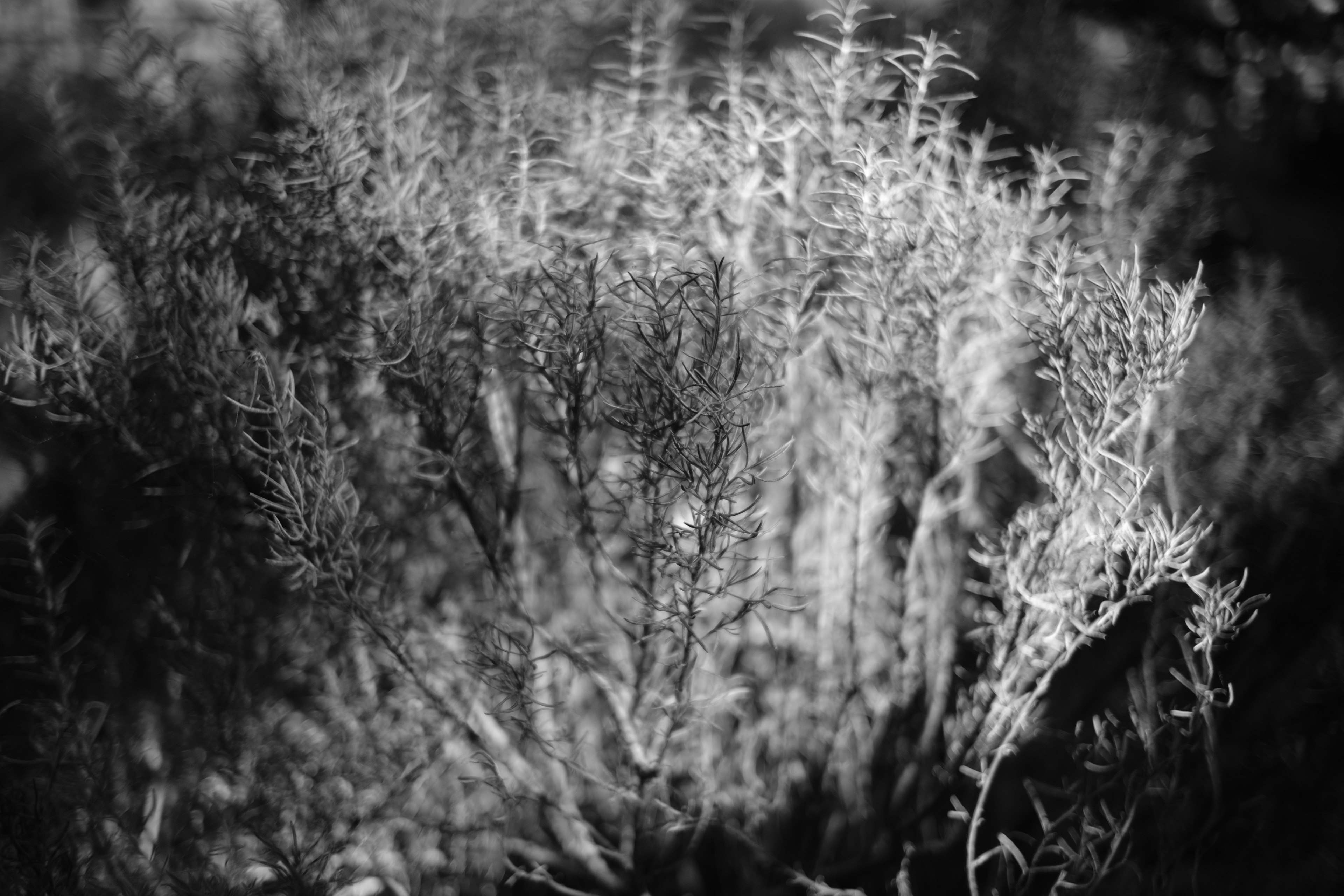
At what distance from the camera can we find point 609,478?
2.42 meters

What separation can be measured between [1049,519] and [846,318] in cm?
79

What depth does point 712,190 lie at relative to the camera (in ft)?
7.20

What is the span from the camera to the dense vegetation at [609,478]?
1938mm

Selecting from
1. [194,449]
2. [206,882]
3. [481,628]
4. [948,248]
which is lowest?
[206,882]

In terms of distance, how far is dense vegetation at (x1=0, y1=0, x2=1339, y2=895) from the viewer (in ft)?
6.36

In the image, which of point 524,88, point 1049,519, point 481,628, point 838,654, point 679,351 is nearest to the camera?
point 679,351

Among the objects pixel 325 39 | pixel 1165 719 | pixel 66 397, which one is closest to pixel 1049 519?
pixel 1165 719

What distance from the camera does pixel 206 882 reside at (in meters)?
2.09

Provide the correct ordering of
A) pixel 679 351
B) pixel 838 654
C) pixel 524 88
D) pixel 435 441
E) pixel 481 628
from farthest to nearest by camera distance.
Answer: pixel 838 654, pixel 524 88, pixel 481 628, pixel 435 441, pixel 679 351

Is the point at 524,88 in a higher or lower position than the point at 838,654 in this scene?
higher

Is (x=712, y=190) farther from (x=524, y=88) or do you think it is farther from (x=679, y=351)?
(x=524, y=88)

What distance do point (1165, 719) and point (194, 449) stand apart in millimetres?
2496

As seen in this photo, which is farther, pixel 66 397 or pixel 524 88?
pixel 524 88

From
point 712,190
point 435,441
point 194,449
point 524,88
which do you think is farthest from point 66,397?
point 712,190
